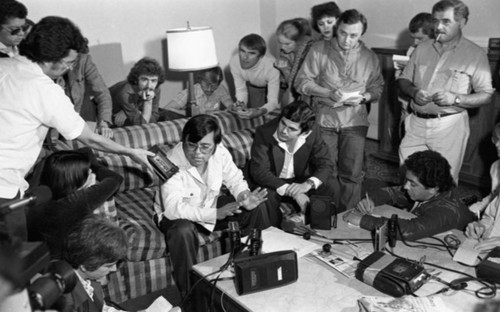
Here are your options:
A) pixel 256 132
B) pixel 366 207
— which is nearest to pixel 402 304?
pixel 366 207

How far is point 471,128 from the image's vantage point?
159 inches

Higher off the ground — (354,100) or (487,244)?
(354,100)

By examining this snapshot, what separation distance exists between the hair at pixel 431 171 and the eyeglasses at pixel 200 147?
1.00 m

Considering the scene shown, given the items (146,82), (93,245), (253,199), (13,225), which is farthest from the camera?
(146,82)

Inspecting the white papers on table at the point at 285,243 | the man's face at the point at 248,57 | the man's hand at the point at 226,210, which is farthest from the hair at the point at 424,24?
the white papers on table at the point at 285,243

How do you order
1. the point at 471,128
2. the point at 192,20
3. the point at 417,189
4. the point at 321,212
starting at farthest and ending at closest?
the point at 192,20
the point at 471,128
the point at 417,189
the point at 321,212

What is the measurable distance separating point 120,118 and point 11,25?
0.98m

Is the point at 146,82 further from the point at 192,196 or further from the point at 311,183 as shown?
the point at 311,183

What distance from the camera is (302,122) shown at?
2955mm

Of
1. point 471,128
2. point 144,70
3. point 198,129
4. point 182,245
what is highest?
point 144,70

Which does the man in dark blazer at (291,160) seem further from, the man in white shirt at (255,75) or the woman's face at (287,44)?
the woman's face at (287,44)

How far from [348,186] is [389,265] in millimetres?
1537

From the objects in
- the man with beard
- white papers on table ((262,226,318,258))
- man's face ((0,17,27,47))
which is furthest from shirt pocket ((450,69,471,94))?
man's face ((0,17,27,47))

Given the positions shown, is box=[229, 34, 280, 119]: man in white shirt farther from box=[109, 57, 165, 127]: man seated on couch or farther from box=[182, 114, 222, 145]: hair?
box=[182, 114, 222, 145]: hair
